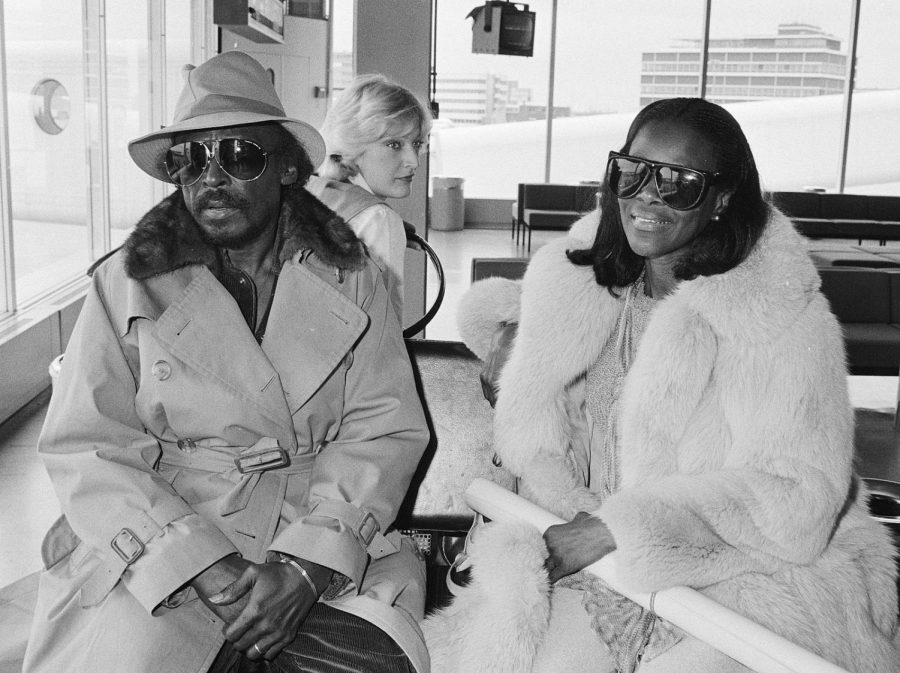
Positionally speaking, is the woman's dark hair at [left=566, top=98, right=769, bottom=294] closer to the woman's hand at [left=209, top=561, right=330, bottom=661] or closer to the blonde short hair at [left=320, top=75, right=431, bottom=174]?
the woman's hand at [left=209, top=561, right=330, bottom=661]

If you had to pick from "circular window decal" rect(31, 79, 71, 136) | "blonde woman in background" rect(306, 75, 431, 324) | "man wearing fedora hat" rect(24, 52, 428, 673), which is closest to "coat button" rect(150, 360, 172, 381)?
"man wearing fedora hat" rect(24, 52, 428, 673)

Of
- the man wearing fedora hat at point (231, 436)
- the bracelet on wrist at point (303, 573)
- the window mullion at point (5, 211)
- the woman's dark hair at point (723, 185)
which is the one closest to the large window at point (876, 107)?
the window mullion at point (5, 211)

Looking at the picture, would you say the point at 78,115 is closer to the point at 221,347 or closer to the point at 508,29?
the point at 508,29

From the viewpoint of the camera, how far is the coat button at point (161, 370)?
1.70 meters

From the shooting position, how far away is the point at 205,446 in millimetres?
1786

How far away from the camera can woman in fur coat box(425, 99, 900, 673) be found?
62.9 inches

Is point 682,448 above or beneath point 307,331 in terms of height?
beneath

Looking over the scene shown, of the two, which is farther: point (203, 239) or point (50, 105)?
point (50, 105)

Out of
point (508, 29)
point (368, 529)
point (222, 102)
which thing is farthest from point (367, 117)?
point (508, 29)

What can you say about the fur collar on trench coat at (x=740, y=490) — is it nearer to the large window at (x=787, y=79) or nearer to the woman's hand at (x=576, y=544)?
the woman's hand at (x=576, y=544)

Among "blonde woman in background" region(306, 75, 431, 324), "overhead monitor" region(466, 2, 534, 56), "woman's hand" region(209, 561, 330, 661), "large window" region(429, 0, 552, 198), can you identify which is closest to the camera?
"woman's hand" region(209, 561, 330, 661)

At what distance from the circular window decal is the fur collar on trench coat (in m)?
5.15

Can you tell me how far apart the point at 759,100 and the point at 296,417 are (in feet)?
49.4

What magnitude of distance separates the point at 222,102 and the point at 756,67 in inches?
561
